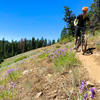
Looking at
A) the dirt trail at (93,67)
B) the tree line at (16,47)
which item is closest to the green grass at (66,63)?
the dirt trail at (93,67)

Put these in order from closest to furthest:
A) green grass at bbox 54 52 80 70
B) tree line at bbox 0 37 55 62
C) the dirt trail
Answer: the dirt trail < green grass at bbox 54 52 80 70 < tree line at bbox 0 37 55 62

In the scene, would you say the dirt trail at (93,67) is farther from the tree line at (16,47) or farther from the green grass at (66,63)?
the tree line at (16,47)

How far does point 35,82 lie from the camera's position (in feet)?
12.0

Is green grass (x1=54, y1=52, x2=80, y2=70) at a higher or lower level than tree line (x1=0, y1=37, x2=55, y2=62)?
lower

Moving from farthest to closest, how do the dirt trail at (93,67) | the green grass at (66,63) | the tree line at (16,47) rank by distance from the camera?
the tree line at (16,47)
the green grass at (66,63)
the dirt trail at (93,67)

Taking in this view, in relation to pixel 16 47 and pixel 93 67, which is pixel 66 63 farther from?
pixel 16 47

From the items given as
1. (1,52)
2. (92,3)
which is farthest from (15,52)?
(92,3)

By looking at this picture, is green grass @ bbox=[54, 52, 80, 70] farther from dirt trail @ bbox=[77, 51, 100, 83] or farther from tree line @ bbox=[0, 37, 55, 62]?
tree line @ bbox=[0, 37, 55, 62]

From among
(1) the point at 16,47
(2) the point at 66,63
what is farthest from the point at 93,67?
(1) the point at 16,47

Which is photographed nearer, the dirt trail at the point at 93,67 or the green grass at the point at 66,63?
the dirt trail at the point at 93,67

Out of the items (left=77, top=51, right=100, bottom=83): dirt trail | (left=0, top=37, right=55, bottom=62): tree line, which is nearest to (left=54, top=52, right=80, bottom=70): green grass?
(left=77, top=51, right=100, bottom=83): dirt trail

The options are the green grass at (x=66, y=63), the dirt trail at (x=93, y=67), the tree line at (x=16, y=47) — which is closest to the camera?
the dirt trail at (x=93, y=67)

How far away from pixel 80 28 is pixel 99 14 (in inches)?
451

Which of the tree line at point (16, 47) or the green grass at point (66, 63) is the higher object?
the tree line at point (16, 47)
